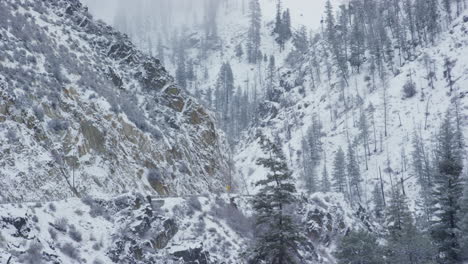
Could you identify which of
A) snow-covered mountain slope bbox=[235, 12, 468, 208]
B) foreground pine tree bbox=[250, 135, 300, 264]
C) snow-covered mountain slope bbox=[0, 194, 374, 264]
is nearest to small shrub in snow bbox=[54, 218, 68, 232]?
snow-covered mountain slope bbox=[0, 194, 374, 264]

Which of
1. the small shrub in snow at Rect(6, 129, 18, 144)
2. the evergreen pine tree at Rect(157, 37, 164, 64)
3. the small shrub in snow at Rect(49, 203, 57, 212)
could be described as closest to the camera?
the small shrub in snow at Rect(49, 203, 57, 212)

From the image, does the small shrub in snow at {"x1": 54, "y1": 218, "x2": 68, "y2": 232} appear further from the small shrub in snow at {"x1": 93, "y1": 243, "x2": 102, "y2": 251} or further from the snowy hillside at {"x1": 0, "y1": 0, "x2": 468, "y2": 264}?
the small shrub in snow at {"x1": 93, "y1": 243, "x2": 102, "y2": 251}

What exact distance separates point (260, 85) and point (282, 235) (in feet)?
407

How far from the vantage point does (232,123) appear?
123 metres

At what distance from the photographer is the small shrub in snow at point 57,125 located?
1055 inches

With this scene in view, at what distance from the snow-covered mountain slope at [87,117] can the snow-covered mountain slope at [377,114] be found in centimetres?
2964

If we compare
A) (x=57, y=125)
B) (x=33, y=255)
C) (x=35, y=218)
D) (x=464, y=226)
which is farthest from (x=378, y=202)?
(x=33, y=255)

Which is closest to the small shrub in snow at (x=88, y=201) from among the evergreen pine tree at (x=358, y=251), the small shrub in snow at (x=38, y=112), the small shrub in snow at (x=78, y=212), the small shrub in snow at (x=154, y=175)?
the small shrub in snow at (x=78, y=212)

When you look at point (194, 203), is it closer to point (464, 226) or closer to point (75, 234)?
point (75, 234)

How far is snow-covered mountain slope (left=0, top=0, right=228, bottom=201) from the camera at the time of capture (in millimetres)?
24172

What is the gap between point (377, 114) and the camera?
86.6m

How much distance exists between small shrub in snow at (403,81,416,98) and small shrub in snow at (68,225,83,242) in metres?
79.1

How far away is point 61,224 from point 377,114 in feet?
251

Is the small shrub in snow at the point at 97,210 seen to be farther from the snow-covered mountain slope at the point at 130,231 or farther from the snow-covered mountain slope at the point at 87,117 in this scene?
the snow-covered mountain slope at the point at 87,117
